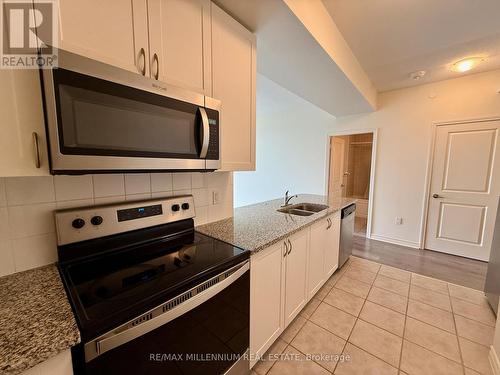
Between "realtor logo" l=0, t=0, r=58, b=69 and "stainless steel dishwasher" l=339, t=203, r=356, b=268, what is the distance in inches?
101

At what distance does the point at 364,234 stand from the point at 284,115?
2.95 m

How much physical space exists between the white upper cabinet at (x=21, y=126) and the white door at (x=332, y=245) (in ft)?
7.02

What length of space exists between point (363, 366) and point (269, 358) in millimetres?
636

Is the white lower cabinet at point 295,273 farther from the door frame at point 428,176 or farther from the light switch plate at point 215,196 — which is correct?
the door frame at point 428,176

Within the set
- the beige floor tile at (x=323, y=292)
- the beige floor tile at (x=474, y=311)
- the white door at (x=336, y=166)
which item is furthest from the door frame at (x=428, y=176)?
the beige floor tile at (x=323, y=292)

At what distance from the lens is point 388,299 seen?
6.94ft

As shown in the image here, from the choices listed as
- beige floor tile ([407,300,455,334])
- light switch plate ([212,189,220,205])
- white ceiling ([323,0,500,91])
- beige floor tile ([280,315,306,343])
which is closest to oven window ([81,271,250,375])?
beige floor tile ([280,315,306,343])

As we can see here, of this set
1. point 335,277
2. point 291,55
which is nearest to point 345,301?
point 335,277

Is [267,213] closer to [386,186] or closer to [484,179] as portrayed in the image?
[386,186]

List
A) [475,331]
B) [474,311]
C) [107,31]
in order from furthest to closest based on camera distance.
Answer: [474,311], [475,331], [107,31]

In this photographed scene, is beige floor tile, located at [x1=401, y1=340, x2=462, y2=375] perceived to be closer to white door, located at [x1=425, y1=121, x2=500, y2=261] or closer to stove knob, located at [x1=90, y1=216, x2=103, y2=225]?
stove knob, located at [x1=90, y1=216, x2=103, y2=225]

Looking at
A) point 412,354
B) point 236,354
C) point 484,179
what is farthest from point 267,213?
point 484,179

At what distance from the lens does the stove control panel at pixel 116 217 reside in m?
0.97

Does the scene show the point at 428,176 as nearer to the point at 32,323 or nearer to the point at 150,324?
the point at 150,324
